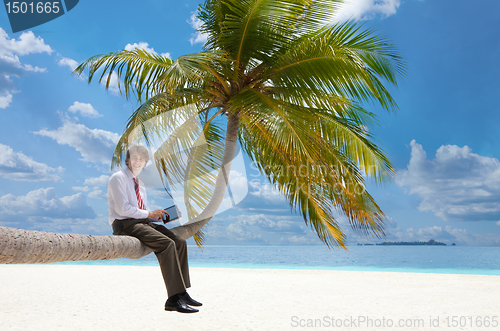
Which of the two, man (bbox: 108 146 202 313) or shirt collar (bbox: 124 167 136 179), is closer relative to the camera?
man (bbox: 108 146 202 313)

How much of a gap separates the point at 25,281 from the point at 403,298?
43.9 feet

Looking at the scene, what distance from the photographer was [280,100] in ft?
17.8

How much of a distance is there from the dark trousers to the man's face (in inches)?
19.9

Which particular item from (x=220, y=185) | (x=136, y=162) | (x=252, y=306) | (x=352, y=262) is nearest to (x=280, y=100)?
(x=220, y=185)

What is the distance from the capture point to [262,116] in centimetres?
496

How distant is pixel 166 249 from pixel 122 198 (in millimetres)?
629

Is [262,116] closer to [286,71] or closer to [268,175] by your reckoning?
[286,71]

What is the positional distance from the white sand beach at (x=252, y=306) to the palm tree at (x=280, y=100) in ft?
8.30

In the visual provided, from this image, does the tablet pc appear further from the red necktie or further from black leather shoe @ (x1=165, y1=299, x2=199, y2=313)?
black leather shoe @ (x1=165, y1=299, x2=199, y2=313)

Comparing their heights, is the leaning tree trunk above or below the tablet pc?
below

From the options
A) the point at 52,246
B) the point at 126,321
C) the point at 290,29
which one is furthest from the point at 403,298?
the point at 52,246

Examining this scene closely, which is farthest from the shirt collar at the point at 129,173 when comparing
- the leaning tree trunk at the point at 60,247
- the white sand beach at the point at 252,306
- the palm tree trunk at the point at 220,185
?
the white sand beach at the point at 252,306

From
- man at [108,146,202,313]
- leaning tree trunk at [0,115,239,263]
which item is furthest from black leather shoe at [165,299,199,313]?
leaning tree trunk at [0,115,239,263]

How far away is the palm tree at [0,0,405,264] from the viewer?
15.6 feet
